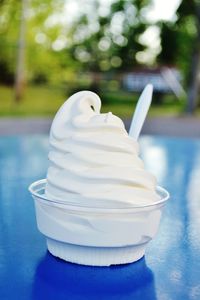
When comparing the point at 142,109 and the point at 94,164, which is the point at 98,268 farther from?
the point at 142,109

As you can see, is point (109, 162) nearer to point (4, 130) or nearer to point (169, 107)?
point (4, 130)

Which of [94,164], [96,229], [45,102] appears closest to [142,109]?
[94,164]

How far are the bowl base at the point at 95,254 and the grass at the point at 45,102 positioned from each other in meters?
10.5

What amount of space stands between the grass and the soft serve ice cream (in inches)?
411

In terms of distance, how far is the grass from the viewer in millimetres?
11906

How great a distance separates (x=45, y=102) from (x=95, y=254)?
1152 cm

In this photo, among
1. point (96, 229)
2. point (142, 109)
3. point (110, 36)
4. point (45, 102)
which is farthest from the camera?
point (110, 36)

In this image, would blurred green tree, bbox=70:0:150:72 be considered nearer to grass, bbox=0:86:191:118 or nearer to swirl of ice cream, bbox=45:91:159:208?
grass, bbox=0:86:191:118

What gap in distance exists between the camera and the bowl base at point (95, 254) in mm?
1011

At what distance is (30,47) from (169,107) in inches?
164

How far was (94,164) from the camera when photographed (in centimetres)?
102

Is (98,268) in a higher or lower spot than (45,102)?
higher

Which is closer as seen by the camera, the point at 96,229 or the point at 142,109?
the point at 96,229

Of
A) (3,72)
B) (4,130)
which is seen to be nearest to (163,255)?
(4,130)
